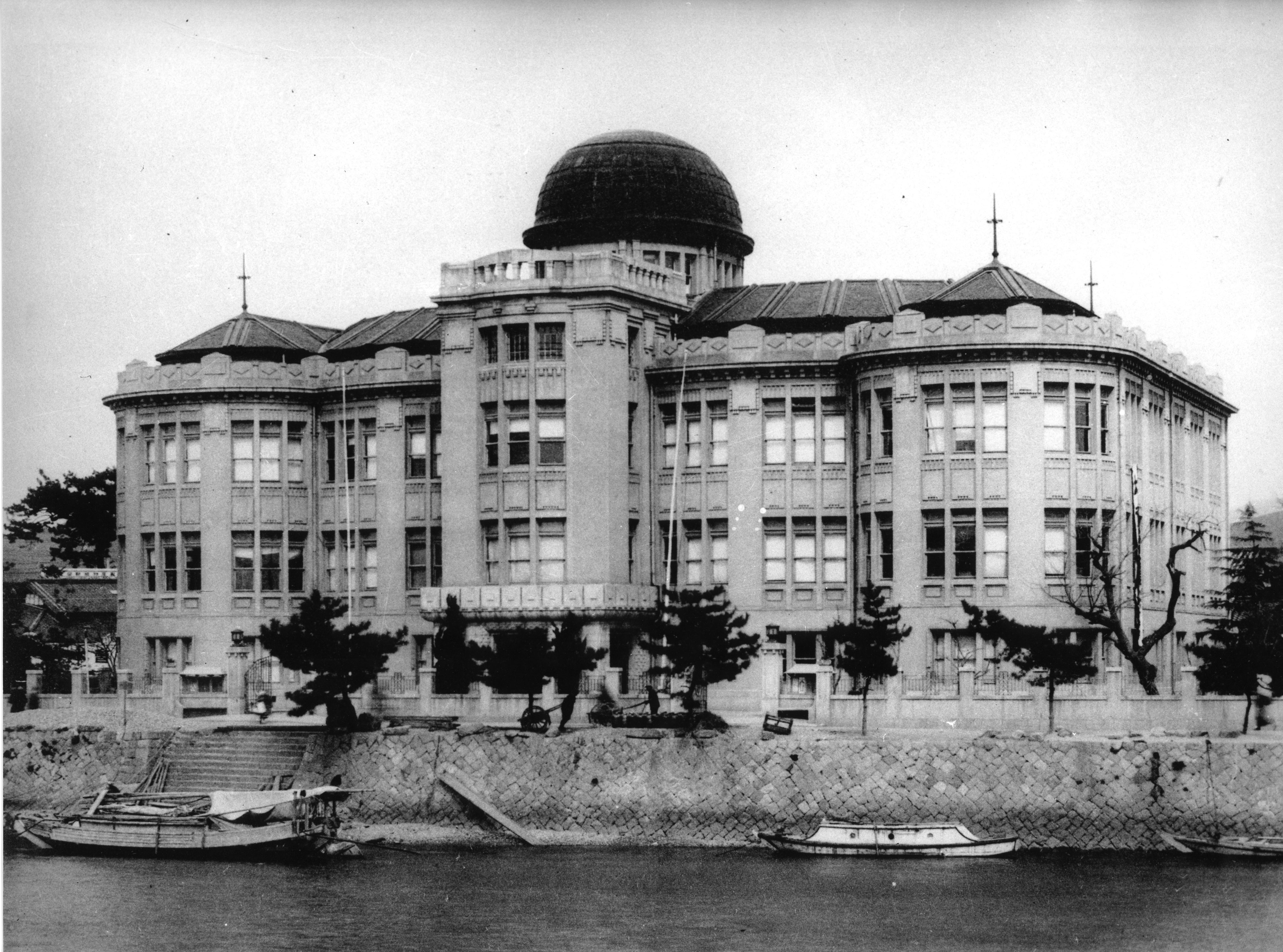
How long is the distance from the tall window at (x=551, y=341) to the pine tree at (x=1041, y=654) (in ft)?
53.0

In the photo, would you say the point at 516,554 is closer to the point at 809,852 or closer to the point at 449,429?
the point at 449,429

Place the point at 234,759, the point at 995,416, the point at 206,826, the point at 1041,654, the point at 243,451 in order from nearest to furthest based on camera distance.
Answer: the point at 206,826, the point at 1041,654, the point at 234,759, the point at 995,416, the point at 243,451

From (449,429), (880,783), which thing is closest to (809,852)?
(880,783)

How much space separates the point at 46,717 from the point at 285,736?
952 centimetres

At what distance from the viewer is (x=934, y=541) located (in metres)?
67.9

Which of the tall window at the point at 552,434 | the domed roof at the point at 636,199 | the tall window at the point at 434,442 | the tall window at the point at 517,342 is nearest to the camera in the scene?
the tall window at the point at 552,434

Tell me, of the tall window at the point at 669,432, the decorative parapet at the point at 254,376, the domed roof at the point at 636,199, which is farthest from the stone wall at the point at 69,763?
the domed roof at the point at 636,199

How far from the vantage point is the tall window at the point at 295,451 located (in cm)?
7738

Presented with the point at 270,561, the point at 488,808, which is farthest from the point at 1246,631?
the point at 270,561

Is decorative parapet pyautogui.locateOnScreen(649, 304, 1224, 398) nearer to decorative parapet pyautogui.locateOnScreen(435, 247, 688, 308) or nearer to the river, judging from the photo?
decorative parapet pyautogui.locateOnScreen(435, 247, 688, 308)

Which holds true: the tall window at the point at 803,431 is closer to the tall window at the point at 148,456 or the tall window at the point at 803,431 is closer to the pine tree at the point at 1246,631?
the pine tree at the point at 1246,631

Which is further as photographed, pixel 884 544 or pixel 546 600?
pixel 546 600

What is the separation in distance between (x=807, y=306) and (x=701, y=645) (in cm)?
1794

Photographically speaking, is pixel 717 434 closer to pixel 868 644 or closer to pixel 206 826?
pixel 868 644
